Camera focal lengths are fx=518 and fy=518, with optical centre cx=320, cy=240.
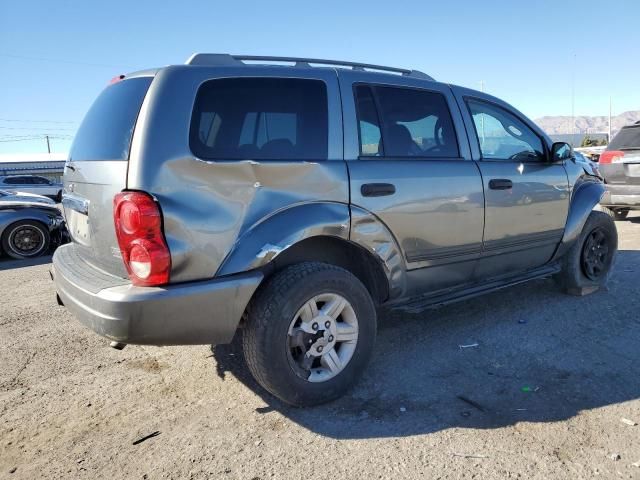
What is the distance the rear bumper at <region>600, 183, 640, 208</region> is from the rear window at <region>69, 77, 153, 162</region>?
318 inches

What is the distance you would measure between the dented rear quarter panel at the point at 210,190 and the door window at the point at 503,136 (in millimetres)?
1712

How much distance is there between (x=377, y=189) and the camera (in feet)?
10.9

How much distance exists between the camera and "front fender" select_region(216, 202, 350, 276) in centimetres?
280

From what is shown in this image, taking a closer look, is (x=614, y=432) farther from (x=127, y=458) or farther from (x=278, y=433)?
(x=127, y=458)

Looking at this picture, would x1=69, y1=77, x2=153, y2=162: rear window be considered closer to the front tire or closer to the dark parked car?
the front tire

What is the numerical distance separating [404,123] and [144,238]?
201 cm

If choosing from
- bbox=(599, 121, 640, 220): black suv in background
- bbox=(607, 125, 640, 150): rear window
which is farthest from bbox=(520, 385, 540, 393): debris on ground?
bbox=(607, 125, 640, 150): rear window

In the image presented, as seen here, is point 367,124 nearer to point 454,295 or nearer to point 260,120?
point 260,120

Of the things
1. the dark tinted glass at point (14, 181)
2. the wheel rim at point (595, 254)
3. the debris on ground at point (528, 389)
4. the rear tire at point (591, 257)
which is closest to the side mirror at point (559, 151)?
the rear tire at point (591, 257)

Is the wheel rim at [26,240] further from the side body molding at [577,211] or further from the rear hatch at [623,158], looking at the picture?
the rear hatch at [623,158]

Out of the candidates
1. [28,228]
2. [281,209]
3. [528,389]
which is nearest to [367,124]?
[281,209]

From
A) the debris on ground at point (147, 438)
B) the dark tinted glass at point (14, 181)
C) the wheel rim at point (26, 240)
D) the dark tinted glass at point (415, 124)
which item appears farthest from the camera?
the dark tinted glass at point (14, 181)

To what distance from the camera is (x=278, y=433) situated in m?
2.83

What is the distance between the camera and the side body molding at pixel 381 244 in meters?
3.22
